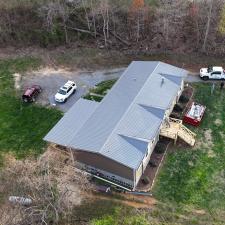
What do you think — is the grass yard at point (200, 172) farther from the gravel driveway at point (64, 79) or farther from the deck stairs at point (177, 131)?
the gravel driveway at point (64, 79)

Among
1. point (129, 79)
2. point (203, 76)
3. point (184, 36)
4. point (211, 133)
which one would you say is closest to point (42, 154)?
point (129, 79)

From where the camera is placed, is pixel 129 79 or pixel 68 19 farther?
pixel 68 19

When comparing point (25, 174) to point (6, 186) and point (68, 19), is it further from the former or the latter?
point (68, 19)

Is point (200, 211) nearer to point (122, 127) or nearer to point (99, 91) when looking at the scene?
point (122, 127)

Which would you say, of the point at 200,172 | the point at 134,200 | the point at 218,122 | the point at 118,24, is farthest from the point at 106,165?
the point at 118,24

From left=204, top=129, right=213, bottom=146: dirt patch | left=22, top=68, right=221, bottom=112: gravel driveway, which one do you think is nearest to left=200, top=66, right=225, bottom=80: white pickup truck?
left=22, top=68, right=221, bottom=112: gravel driveway

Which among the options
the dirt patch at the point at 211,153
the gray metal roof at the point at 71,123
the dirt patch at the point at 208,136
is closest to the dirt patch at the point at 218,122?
the dirt patch at the point at 208,136
